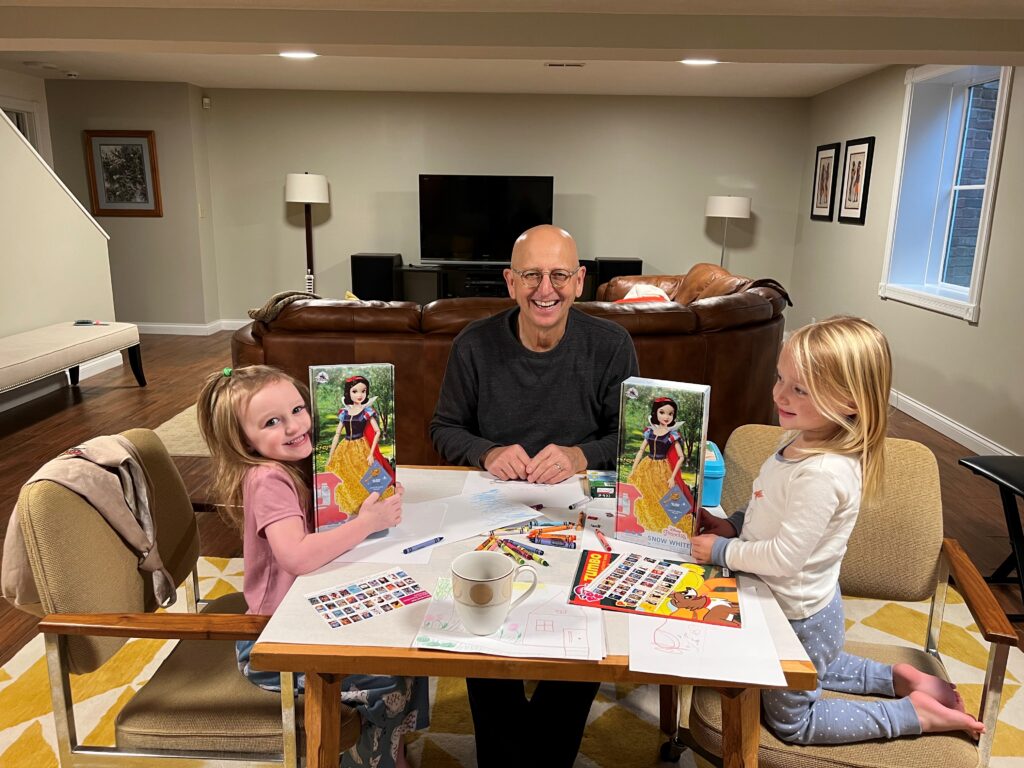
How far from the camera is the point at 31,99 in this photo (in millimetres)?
6797

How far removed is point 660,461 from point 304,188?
6518 millimetres

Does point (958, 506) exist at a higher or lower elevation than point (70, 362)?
lower

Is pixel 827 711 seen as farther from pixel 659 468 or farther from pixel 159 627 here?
pixel 159 627

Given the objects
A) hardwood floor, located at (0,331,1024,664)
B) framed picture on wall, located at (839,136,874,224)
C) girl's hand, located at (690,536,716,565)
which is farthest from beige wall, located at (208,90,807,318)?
girl's hand, located at (690,536,716,565)

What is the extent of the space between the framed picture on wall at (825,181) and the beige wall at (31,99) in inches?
280

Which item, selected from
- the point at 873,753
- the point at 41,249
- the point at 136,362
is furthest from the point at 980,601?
the point at 41,249

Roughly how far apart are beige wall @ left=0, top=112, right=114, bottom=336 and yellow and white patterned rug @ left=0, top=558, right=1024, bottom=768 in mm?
3474

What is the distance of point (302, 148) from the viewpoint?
750 centimetres

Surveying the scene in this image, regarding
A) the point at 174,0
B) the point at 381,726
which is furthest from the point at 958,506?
the point at 174,0

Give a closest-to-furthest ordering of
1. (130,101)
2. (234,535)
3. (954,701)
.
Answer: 1. (954,701)
2. (234,535)
3. (130,101)

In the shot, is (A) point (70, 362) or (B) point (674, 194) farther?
(B) point (674, 194)

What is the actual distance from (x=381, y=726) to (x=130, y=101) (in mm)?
7342

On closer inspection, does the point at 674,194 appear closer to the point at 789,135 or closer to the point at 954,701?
the point at 789,135

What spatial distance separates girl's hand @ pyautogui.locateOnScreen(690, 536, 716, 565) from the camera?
1229mm
